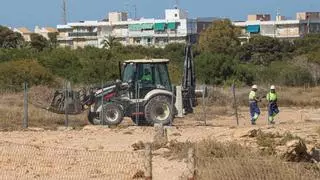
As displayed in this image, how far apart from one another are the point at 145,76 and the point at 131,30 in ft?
399

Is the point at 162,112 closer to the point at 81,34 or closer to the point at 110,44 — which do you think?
the point at 110,44

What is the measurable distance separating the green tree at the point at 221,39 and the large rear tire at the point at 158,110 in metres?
64.4

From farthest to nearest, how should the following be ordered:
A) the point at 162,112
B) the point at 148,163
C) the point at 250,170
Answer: the point at 162,112 < the point at 148,163 < the point at 250,170

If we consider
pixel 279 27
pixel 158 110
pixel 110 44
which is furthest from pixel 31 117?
pixel 279 27

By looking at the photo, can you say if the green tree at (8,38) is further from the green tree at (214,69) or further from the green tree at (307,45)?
the green tree at (214,69)

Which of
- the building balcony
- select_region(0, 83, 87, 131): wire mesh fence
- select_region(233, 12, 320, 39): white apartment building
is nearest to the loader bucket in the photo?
select_region(0, 83, 87, 131): wire mesh fence

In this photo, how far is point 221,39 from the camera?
3784 inches

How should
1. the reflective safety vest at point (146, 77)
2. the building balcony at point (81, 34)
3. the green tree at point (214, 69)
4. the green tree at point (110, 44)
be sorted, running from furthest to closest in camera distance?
the building balcony at point (81, 34) → the green tree at point (110, 44) → the green tree at point (214, 69) → the reflective safety vest at point (146, 77)

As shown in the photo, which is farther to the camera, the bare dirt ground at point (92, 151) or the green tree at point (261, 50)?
the green tree at point (261, 50)

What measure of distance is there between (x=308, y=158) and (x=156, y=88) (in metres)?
12.0

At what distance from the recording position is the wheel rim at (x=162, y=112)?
87.4 feet

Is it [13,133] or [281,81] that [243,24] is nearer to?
[281,81]

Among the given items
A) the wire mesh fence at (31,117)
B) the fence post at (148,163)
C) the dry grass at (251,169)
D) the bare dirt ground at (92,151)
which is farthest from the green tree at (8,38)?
the dry grass at (251,169)

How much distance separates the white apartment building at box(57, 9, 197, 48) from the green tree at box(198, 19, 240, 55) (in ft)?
108
